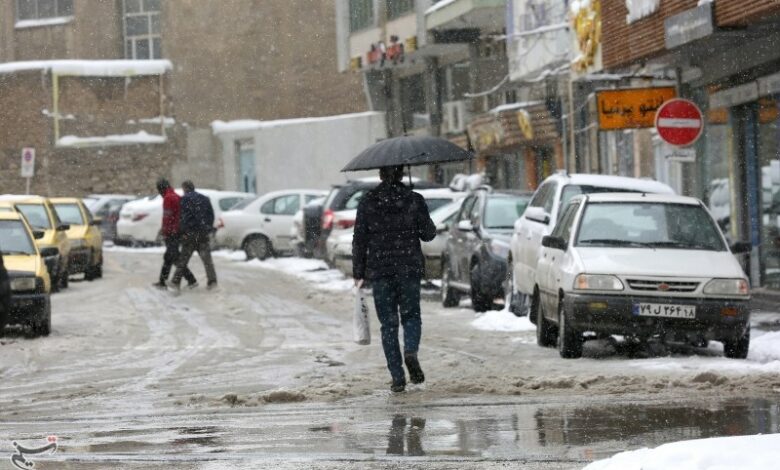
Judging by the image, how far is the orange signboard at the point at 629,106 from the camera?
Answer: 26.0 meters

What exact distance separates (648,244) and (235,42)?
5328 cm

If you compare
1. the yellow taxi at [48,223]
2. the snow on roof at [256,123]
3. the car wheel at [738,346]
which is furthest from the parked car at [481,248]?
the snow on roof at [256,123]

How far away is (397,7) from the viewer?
51500 mm

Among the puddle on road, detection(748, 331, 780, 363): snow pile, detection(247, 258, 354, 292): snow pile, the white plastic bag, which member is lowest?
detection(247, 258, 354, 292): snow pile

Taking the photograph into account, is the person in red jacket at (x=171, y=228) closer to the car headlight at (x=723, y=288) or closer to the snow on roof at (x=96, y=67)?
the car headlight at (x=723, y=288)

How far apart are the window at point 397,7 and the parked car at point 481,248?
1047 inches

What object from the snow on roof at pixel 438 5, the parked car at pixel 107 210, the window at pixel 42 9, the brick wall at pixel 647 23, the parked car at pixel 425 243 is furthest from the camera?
the window at pixel 42 9

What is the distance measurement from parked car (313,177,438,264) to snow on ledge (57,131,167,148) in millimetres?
34398

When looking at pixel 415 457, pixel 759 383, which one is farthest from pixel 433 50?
pixel 415 457

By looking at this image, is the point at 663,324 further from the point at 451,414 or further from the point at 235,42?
the point at 235,42

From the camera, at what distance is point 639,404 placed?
37.3 feet

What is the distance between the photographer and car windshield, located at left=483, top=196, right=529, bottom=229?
2238 centimetres

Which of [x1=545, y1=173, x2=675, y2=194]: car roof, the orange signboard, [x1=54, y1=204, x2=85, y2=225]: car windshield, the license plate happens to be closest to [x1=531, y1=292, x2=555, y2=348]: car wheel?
the license plate

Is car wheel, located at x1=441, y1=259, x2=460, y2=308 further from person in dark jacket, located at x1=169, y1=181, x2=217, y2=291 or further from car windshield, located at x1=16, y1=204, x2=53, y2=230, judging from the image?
car windshield, located at x1=16, y1=204, x2=53, y2=230
